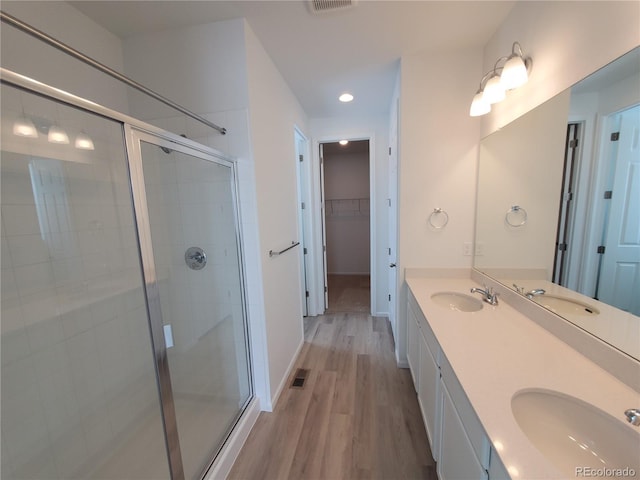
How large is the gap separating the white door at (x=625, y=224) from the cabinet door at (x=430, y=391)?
30.5 inches

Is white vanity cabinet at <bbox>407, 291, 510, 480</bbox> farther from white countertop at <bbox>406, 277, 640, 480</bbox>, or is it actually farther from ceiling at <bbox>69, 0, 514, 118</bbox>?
ceiling at <bbox>69, 0, 514, 118</bbox>

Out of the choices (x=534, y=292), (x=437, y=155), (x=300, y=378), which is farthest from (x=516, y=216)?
(x=300, y=378)

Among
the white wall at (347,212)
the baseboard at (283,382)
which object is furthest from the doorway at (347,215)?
the baseboard at (283,382)

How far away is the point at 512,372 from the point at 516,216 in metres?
1.07

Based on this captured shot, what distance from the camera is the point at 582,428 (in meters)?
0.77

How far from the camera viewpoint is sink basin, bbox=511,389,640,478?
690mm

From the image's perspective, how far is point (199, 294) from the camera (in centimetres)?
183

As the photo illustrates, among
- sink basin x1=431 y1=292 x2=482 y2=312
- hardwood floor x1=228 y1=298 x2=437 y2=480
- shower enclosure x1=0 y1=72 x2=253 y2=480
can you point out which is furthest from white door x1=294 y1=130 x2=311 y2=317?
sink basin x1=431 y1=292 x2=482 y2=312

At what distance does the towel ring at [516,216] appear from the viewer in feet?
5.00

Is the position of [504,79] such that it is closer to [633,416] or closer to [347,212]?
[633,416]

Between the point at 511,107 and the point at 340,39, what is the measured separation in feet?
4.01

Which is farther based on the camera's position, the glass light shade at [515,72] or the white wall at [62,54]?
the glass light shade at [515,72]

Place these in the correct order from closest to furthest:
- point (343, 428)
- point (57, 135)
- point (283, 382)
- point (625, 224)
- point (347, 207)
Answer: point (625, 224) → point (57, 135) → point (343, 428) → point (283, 382) → point (347, 207)

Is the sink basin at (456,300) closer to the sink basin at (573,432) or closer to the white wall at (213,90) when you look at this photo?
the sink basin at (573,432)
